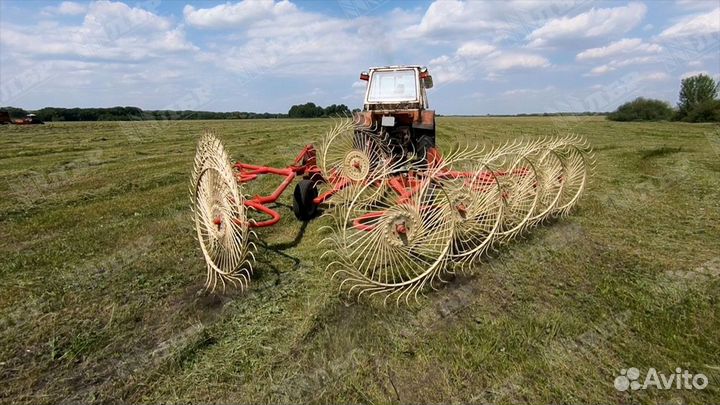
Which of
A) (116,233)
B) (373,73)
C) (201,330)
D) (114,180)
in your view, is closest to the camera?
(201,330)

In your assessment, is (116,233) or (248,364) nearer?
(248,364)

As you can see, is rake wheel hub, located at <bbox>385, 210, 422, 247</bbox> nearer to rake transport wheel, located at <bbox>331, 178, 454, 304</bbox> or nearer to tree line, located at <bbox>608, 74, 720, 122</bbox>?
rake transport wheel, located at <bbox>331, 178, 454, 304</bbox>

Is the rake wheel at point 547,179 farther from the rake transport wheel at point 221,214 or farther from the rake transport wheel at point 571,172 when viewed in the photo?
the rake transport wheel at point 221,214

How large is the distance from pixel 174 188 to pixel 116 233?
2770mm

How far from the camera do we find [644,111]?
3791 centimetres

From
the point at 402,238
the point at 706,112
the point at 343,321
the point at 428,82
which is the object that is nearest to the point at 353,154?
the point at 428,82

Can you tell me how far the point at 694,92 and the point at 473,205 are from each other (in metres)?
48.8

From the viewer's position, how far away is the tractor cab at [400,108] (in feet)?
22.0

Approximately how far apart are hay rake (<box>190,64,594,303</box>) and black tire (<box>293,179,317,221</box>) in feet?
0.04

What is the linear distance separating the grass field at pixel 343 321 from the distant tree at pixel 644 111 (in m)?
38.6

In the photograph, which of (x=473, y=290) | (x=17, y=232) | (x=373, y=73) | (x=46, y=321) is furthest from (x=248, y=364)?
(x=373, y=73)

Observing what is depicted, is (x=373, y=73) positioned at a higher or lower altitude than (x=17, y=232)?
higher

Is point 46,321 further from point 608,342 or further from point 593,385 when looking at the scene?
point 608,342

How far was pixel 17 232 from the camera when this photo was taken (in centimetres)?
518
